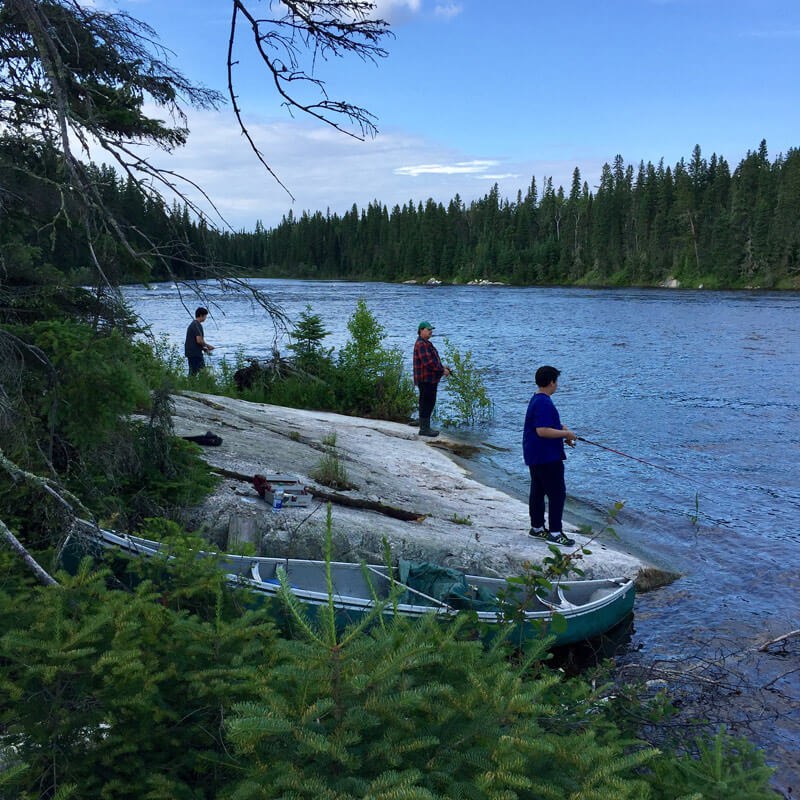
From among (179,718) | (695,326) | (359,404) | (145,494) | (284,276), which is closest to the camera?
(179,718)

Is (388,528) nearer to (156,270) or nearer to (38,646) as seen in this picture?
Result: (156,270)

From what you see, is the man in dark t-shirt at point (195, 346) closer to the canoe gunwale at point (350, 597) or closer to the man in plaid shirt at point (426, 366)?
the man in plaid shirt at point (426, 366)

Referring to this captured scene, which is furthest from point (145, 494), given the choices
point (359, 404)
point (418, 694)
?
point (359, 404)

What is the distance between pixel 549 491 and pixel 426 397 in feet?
20.4

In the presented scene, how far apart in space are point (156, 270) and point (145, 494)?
117 inches

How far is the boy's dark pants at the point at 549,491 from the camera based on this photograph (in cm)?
825

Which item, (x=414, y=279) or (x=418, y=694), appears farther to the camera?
(x=414, y=279)

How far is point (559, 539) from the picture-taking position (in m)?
8.43

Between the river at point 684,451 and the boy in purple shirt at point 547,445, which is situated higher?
the boy in purple shirt at point 547,445

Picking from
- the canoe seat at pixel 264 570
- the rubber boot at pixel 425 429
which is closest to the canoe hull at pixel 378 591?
the canoe seat at pixel 264 570

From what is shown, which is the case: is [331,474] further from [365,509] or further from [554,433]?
[554,433]

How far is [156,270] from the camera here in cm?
440

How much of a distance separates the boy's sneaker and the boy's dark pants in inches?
2.5

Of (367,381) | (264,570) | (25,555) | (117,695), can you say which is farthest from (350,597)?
(367,381)
